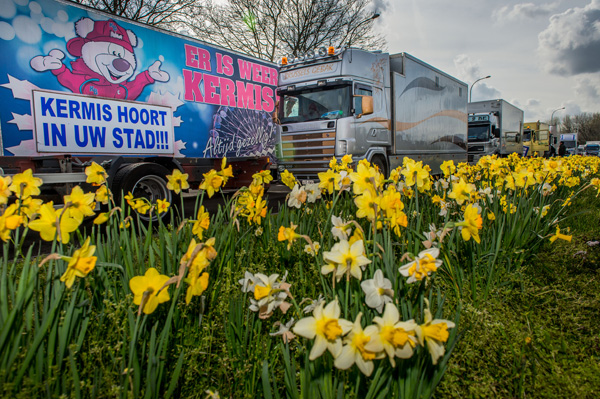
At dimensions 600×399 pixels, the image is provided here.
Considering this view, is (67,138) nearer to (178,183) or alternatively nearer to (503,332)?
(178,183)

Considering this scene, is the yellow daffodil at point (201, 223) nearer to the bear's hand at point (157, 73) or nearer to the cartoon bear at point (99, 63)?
the cartoon bear at point (99, 63)

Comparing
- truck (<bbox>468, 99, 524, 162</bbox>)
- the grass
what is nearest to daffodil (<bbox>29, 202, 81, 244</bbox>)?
the grass

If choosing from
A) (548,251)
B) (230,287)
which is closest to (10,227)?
(230,287)

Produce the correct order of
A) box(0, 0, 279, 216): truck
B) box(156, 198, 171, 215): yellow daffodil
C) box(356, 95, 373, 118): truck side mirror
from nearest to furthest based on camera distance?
1. box(156, 198, 171, 215): yellow daffodil
2. box(0, 0, 279, 216): truck
3. box(356, 95, 373, 118): truck side mirror

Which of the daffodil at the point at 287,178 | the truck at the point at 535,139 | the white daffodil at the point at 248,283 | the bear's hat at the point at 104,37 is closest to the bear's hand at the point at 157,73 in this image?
the bear's hat at the point at 104,37

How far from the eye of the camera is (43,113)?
519cm

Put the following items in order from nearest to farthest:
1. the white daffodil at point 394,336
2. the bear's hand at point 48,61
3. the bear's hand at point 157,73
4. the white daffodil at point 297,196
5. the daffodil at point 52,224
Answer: the white daffodil at point 394,336 → the daffodil at point 52,224 → the white daffodil at point 297,196 → the bear's hand at point 48,61 → the bear's hand at point 157,73

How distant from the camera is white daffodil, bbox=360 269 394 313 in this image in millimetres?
1211

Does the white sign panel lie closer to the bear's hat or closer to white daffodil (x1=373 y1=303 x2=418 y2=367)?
the bear's hat

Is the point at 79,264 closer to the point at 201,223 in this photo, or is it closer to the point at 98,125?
the point at 201,223

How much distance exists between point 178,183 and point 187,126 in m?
5.10

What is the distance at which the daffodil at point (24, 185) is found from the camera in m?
1.65

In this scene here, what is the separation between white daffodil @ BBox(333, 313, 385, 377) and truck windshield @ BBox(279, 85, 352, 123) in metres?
7.89

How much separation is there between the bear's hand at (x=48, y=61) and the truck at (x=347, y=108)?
4.83 m
